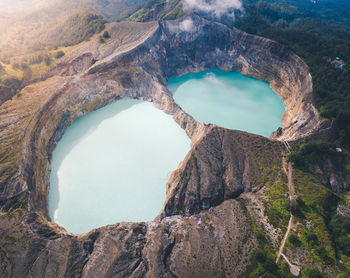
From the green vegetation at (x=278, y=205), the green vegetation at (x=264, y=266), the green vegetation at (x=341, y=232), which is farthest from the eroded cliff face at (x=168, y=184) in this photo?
the green vegetation at (x=341, y=232)

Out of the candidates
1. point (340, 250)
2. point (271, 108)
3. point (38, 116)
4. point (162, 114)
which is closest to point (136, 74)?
point (162, 114)

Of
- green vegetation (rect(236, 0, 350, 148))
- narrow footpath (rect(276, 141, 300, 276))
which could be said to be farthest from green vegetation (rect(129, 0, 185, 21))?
narrow footpath (rect(276, 141, 300, 276))

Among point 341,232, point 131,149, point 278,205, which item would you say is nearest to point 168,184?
point 131,149

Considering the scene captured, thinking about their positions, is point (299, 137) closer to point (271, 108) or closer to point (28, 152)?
point (271, 108)

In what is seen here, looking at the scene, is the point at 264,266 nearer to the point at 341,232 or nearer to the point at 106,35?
the point at 341,232

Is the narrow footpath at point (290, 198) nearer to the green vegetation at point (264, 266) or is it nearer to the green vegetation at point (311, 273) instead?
the green vegetation at point (311, 273)
